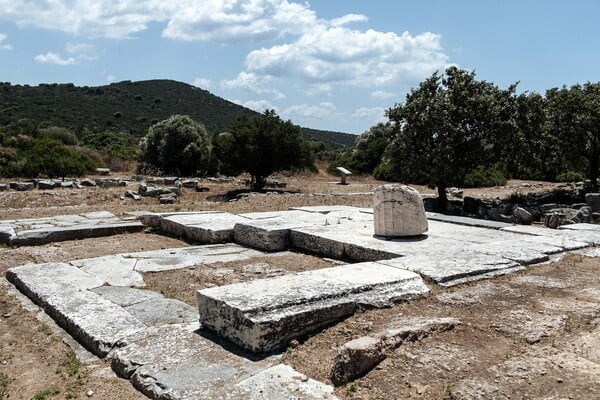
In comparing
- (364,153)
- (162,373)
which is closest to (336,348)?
(162,373)

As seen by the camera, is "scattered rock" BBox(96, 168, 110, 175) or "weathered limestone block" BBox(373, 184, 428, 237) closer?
"weathered limestone block" BBox(373, 184, 428, 237)

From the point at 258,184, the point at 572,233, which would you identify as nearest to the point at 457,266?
the point at 572,233

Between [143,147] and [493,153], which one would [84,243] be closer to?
[493,153]

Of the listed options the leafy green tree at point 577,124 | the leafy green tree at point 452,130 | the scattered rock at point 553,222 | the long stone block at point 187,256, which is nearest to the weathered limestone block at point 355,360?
the long stone block at point 187,256

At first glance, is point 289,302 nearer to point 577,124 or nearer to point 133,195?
point 133,195

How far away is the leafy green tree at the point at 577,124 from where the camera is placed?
16047 mm

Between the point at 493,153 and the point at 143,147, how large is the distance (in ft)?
58.4

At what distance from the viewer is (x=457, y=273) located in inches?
208

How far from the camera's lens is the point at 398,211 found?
750 cm

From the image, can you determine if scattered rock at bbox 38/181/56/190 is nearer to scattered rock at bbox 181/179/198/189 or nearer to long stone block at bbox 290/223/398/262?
scattered rock at bbox 181/179/198/189

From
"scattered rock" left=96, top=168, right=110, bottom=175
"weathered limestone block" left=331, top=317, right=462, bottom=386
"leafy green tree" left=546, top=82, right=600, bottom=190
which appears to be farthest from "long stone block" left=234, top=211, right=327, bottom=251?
"scattered rock" left=96, top=168, right=110, bottom=175

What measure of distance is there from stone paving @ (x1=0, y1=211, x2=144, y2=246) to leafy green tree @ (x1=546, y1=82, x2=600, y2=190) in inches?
496

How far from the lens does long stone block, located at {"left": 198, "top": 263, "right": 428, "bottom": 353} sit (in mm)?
3777

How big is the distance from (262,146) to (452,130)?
764cm
